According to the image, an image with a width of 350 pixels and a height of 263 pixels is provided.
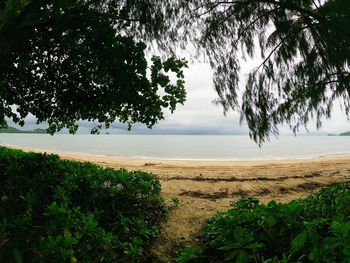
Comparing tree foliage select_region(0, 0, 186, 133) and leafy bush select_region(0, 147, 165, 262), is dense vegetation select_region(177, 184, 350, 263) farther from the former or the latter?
tree foliage select_region(0, 0, 186, 133)

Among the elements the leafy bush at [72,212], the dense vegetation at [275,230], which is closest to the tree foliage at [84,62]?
the leafy bush at [72,212]

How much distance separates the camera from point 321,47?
20.6 feet

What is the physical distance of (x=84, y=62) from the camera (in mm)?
5469

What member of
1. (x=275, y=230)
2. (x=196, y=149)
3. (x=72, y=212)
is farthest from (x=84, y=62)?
(x=196, y=149)

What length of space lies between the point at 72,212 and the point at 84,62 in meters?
2.46

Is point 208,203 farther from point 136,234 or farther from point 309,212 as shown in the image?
point 309,212

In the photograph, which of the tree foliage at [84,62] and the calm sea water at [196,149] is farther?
the calm sea water at [196,149]

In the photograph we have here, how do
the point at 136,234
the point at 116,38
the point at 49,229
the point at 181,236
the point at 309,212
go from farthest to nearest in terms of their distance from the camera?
the point at 116,38, the point at 181,236, the point at 136,234, the point at 309,212, the point at 49,229

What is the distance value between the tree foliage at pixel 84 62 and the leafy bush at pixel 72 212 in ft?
3.69

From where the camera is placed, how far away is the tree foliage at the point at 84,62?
201 inches

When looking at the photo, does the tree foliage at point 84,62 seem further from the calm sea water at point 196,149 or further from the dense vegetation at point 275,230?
the calm sea water at point 196,149

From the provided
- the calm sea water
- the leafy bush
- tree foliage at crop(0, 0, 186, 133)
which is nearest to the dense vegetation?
the leafy bush

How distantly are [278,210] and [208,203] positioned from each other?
3637 mm

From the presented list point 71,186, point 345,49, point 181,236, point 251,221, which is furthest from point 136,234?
point 345,49
